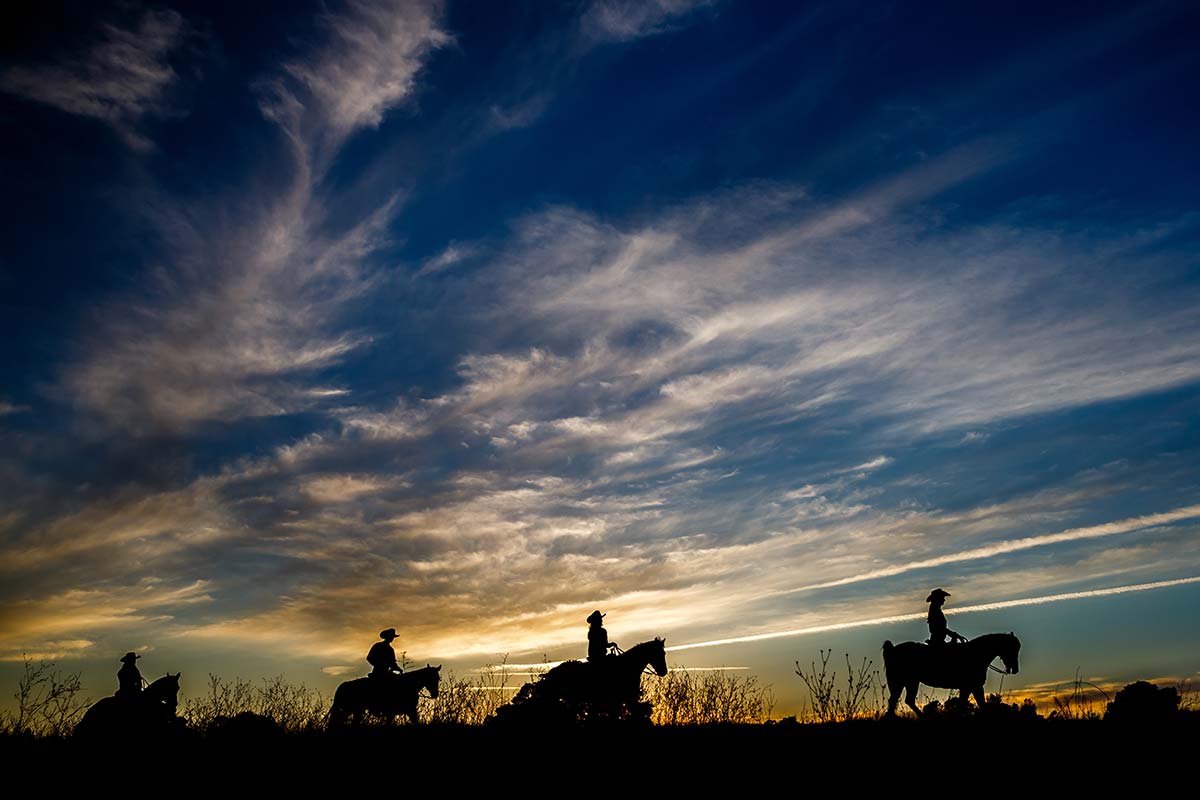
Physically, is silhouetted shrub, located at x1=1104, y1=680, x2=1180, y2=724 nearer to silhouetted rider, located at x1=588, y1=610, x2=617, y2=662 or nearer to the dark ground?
the dark ground

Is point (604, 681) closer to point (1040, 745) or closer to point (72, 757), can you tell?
point (1040, 745)

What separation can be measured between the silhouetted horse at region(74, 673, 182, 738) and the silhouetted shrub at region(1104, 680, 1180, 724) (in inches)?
777

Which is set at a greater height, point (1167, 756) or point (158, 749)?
point (158, 749)

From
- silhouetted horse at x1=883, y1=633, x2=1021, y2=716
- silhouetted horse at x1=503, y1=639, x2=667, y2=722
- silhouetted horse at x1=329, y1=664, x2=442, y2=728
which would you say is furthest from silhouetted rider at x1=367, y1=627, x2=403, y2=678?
silhouetted horse at x1=883, y1=633, x2=1021, y2=716

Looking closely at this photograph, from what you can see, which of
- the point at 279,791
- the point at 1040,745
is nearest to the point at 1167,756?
the point at 1040,745

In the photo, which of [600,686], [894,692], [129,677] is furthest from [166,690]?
[894,692]

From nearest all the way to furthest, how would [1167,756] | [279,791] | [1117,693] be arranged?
1. [279,791]
2. [1167,756]
3. [1117,693]

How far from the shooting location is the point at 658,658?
788 inches

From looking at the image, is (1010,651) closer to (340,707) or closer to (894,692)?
(894,692)

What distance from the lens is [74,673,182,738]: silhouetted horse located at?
1500cm

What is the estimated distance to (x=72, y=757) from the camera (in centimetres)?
1237

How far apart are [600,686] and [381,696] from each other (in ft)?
23.4

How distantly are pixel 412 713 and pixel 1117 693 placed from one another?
58.1ft

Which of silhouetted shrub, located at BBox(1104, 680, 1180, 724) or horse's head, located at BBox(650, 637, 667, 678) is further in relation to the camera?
horse's head, located at BBox(650, 637, 667, 678)
